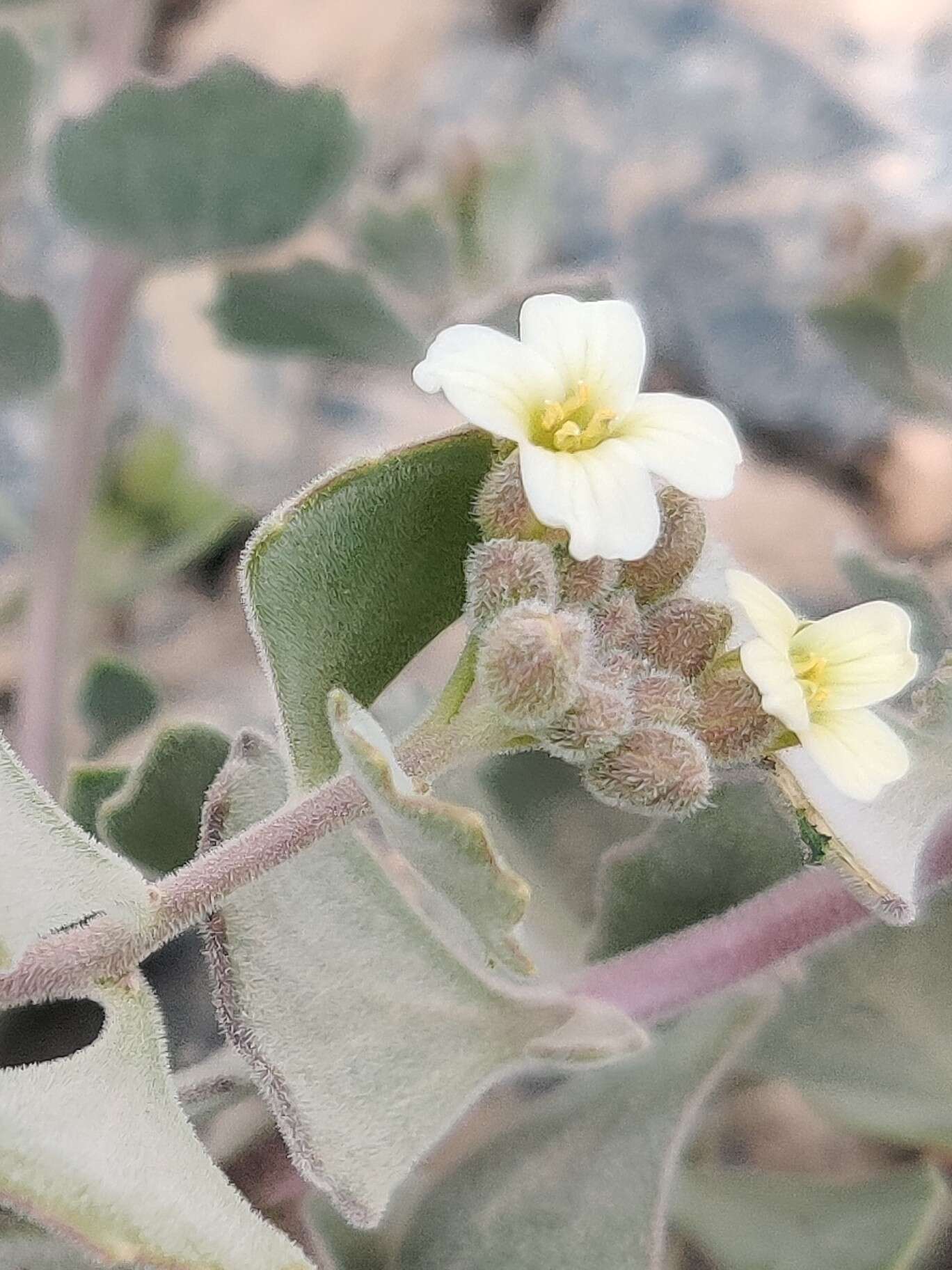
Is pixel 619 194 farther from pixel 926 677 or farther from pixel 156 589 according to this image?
pixel 926 677

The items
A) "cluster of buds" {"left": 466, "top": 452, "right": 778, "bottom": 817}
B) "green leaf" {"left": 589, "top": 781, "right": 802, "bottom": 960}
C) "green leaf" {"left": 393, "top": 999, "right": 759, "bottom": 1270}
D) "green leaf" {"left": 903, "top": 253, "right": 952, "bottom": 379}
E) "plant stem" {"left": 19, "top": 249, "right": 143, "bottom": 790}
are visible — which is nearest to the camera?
"cluster of buds" {"left": 466, "top": 452, "right": 778, "bottom": 817}

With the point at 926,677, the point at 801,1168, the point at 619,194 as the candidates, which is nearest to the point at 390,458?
the point at 926,677

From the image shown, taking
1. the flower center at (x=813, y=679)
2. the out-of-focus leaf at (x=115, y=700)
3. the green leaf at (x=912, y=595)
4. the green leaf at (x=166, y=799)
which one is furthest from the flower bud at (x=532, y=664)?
the out-of-focus leaf at (x=115, y=700)

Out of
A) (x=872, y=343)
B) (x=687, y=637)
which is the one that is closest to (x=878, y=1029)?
(x=687, y=637)

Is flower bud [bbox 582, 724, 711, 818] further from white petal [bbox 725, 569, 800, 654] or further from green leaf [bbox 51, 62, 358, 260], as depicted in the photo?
green leaf [bbox 51, 62, 358, 260]

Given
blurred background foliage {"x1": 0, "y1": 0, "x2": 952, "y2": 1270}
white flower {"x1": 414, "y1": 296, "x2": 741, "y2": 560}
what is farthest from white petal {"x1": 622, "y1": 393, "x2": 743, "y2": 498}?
blurred background foliage {"x1": 0, "y1": 0, "x2": 952, "y2": 1270}

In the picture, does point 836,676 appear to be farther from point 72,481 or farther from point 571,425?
point 72,481
